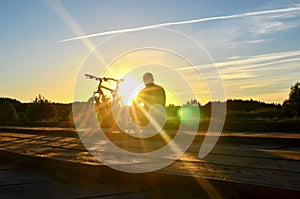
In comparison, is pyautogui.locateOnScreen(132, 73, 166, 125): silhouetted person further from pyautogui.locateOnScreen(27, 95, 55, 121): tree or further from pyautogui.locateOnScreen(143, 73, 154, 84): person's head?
pyautogui.locateOnScreen(27, 95, 55, 121): tree

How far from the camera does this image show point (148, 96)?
13.8 meters

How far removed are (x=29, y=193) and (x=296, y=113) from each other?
2538 centimetres

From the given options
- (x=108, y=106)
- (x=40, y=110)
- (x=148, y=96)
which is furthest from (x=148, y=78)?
(x=40, y=110)

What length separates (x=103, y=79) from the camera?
22.3 m

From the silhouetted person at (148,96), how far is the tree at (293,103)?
1665 cm

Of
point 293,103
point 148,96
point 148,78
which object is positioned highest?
point 293,103

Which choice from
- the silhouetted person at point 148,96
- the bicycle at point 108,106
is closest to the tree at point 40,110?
the bicycle at point 108,106

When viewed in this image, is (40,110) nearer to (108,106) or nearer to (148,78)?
(108,106)

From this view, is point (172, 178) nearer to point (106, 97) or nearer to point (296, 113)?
point (106, 97)

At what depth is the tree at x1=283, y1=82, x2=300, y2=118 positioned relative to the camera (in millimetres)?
29203

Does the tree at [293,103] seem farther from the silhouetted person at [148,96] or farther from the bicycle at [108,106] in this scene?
the silhouetted person at [148,96]

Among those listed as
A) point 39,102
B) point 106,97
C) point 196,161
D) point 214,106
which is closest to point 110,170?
point 196,161

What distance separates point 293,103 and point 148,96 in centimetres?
1805

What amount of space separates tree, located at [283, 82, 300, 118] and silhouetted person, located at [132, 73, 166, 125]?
54.6 ft
